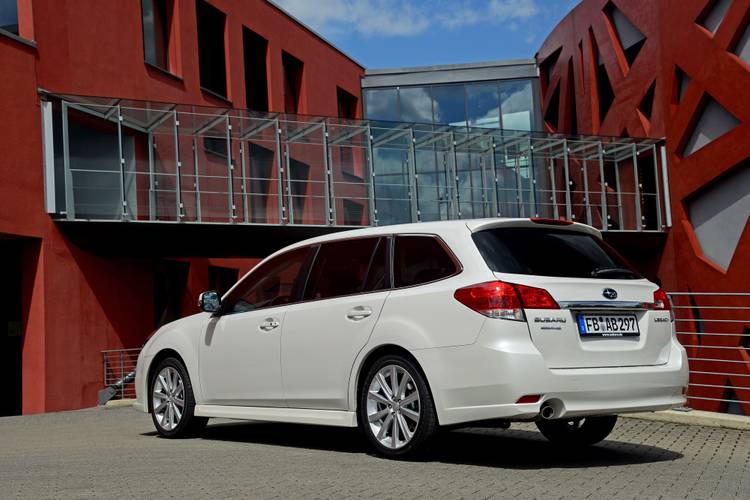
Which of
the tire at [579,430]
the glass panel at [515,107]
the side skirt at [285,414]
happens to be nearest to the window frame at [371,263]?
the side skirt at [285,414]

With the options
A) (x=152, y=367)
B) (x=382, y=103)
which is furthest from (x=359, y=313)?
(x=382, y=103)

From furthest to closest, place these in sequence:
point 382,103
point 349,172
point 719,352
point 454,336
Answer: point 382,103 → point 719,352 → point 349,172 → point 454,336

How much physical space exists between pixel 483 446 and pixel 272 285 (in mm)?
2185

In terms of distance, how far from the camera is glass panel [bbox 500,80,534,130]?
126 feet

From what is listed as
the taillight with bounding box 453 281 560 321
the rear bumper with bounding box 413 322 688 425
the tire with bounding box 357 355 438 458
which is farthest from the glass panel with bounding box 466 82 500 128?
the taillight with bounding box 453 281 560 321

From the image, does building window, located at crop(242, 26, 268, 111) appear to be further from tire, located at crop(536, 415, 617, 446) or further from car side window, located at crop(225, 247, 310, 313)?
tire, located at crop(536, 415, 617, 446)

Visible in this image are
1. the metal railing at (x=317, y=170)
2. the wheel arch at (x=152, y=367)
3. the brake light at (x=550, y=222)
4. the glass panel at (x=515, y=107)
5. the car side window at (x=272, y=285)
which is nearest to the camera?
the brake light at (x=550, y=222)

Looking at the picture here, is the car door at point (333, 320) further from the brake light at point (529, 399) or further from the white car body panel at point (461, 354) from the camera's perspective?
the brake light at point (529, 399)

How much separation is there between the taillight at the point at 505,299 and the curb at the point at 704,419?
3177 mm

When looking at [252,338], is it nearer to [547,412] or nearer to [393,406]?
[393,406]

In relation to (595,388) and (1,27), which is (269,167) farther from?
(595,388)

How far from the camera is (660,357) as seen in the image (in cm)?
695

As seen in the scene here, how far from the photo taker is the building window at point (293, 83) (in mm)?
32156

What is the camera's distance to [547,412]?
6332 mm
